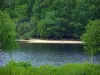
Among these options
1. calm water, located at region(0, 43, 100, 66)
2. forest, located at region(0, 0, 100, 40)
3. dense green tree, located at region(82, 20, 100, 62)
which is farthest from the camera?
forest, located at region(0, 0, 100, 40)

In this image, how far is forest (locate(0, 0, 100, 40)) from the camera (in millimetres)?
94438

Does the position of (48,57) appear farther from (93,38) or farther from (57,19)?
(57,19)

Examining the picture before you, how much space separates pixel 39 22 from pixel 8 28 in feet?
241

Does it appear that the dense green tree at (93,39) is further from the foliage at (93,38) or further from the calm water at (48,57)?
the calm water at (48,57)

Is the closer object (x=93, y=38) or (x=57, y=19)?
(x=93, y=38)

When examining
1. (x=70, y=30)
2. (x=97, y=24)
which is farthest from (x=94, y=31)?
(x=70, y=30)

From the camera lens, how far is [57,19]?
98.6m

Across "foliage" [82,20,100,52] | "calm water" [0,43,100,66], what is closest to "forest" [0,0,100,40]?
"calm water" [0,43,100,66]

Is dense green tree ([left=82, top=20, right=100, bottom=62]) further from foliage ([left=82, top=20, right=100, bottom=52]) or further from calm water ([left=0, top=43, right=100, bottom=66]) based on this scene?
calm water ([left=0, top=43, right=100, bottom=66])

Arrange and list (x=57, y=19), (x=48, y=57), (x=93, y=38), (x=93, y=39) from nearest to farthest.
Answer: (x=93, y=39) → (x=93, y=38) → (x=48, y=57) → (x=57, y=19)

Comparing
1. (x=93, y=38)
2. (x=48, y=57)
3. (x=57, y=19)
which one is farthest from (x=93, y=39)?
(x=57, y=19)

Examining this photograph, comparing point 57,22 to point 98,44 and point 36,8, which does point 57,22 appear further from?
point 98,44

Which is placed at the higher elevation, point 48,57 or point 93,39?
point 93,39

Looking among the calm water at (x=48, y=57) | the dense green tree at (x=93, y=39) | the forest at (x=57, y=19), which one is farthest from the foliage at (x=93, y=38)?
the forest at (x=57, y=19)
